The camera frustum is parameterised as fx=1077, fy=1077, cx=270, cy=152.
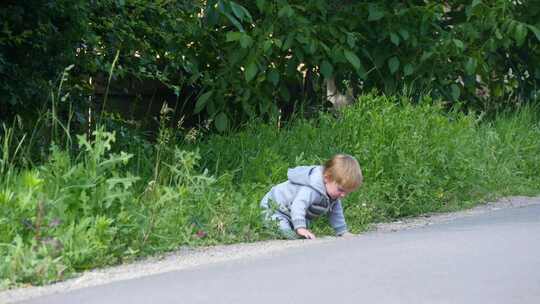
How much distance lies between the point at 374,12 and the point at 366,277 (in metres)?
6.01

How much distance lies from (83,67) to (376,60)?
3.32m

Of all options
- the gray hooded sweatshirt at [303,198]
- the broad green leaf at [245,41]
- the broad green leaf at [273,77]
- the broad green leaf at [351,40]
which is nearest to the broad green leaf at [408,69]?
the broad green leaf at [351,40]

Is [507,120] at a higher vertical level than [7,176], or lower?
lower

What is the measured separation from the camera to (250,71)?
10.6 metres

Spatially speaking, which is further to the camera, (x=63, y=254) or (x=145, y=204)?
(x=145, y=204)

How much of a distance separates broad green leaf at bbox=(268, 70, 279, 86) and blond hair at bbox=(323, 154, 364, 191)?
3747 millimetres

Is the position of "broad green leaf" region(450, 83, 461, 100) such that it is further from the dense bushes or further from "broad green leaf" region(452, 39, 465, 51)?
"broad green leaf" region(452, 39, 465, 51)

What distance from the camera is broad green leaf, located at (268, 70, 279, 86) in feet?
36.2

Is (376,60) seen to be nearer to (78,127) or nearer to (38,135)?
(78,127)

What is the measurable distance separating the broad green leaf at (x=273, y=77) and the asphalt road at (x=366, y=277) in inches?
167

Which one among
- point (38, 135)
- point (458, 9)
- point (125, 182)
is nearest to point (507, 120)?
point (458, 9)

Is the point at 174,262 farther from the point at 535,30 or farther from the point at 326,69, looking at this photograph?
the point at 535,30

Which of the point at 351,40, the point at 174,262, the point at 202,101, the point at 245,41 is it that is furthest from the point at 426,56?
the point at 174,262

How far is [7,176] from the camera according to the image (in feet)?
21.8
